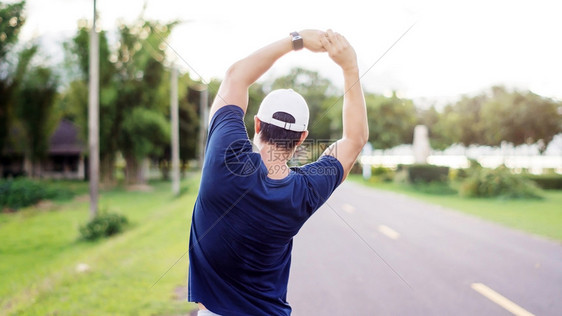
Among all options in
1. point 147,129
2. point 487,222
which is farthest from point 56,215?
point 487,222

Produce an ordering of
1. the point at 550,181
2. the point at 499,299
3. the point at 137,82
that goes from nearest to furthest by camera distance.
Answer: the point at 499,299
the point at 550,181
the point at 137,82

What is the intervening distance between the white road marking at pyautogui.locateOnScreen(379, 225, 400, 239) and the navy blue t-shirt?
27.5 feet

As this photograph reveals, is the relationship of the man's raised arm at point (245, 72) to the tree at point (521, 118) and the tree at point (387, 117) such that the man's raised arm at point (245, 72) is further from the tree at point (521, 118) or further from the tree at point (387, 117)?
the tree at point (387, 117)

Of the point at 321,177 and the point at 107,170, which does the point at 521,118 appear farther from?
the point at 321,177

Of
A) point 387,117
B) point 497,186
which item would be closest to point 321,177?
point 497,186

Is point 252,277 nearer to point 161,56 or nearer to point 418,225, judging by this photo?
point 418,225

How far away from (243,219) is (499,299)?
5221mm

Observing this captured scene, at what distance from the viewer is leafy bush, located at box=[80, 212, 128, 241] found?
1317 centimetres

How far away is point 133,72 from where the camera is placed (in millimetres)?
32469

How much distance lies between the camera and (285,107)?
1428mm

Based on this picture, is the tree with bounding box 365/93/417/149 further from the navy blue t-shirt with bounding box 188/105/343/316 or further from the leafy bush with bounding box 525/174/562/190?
the navy blue t-shirt with bounding box 188/105/343/316

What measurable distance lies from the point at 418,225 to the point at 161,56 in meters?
25.9

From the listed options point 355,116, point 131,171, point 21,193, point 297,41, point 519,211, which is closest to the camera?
point 297,41

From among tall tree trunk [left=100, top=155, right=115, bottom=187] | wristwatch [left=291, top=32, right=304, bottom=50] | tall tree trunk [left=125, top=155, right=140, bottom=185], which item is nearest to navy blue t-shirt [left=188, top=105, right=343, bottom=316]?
wristwatch [left=291, top=32, right=304, bottom=50]
